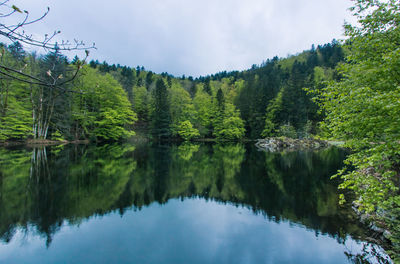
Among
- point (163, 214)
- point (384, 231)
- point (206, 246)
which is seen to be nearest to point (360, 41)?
point (384, 231)

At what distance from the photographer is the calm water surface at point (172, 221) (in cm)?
413

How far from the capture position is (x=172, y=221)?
5707 millimetres

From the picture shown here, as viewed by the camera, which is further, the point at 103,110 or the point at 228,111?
the point at 228,111

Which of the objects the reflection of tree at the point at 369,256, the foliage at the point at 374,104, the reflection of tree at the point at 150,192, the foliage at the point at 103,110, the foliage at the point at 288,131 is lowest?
the reflection of tree at the point at 369,256

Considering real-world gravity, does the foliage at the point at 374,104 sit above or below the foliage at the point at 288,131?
below

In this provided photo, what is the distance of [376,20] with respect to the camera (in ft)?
15.0

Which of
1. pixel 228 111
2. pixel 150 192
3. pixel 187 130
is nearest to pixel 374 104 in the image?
pixel 150 192

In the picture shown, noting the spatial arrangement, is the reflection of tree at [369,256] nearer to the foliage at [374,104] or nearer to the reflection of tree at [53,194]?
the foliage at [374,104]

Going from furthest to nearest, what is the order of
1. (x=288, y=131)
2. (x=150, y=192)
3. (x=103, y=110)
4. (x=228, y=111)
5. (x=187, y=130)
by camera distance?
(x=228, y=111) → (x=187, y=130) → (x=288, y=131) → (x=103, y=110) → (x=150, y=192)

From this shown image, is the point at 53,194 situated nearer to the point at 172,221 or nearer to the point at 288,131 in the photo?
the point at 172,221

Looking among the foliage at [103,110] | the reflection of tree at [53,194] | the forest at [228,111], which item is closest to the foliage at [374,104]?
the forest at [228,111]

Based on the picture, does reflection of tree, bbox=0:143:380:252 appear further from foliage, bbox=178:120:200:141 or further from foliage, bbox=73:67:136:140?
foliage, bbox=178:120:200:141

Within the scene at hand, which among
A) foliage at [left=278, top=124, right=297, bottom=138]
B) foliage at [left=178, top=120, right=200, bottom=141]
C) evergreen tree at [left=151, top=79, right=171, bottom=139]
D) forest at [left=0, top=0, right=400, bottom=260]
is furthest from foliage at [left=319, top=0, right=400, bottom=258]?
evergreen tree at [left=151, top=79, right=171, bottom=139]

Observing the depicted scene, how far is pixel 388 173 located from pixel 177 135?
37.4m
